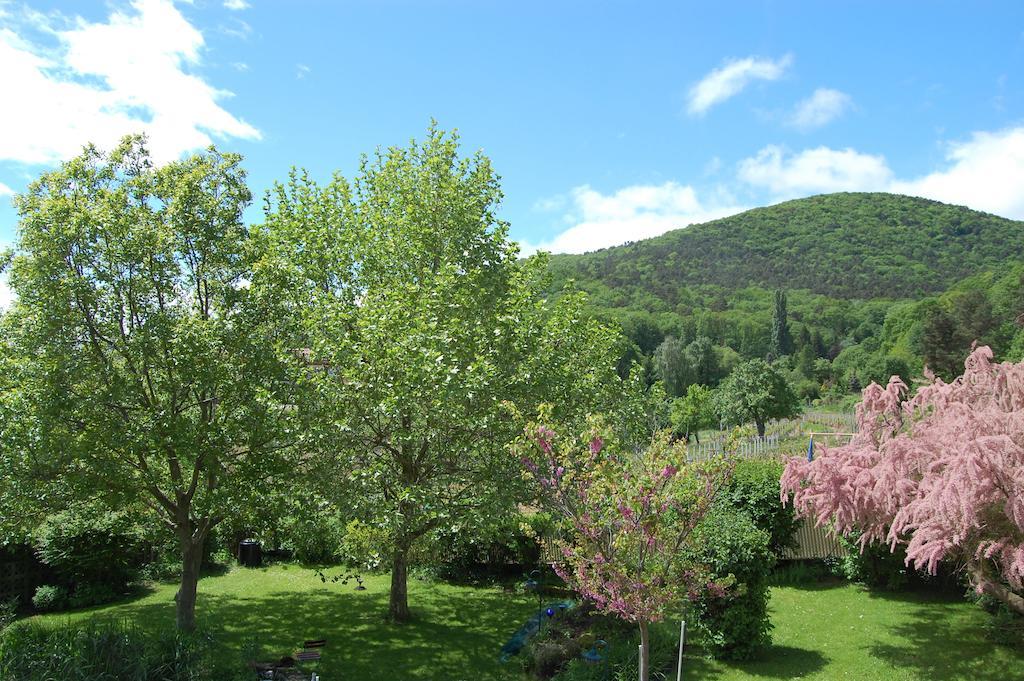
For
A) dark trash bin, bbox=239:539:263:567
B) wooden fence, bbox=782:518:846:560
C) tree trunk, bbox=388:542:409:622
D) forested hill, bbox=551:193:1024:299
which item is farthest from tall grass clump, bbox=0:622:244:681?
forested hill, bbox=551:193:1024:299

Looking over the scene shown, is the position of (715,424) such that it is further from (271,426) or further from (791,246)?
(791,246)

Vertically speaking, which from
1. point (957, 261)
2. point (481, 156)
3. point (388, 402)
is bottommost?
point (388, 402)

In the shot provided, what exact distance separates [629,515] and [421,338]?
4.46m

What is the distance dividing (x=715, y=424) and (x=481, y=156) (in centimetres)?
4935

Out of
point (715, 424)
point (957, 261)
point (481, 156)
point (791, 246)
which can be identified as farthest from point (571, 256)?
point (481, 156)

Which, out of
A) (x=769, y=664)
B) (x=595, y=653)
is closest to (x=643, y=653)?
(x=595, y=653)

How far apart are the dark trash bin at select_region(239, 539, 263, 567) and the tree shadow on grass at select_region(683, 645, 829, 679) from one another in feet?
42.5

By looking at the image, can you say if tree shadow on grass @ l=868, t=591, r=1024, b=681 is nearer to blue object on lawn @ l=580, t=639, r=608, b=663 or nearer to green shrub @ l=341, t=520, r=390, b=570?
blue object on lawn @ l=580, t=639, r=608, b=663

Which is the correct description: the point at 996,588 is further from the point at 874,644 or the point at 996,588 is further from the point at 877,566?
the point at 877,566

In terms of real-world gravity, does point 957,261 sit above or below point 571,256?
below

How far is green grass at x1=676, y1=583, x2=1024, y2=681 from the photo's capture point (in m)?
10.1

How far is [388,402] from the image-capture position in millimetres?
9859

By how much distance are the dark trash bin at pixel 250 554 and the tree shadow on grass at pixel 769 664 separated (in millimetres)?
12939

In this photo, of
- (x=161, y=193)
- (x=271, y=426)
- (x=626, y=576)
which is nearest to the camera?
(x=626, y=576)
